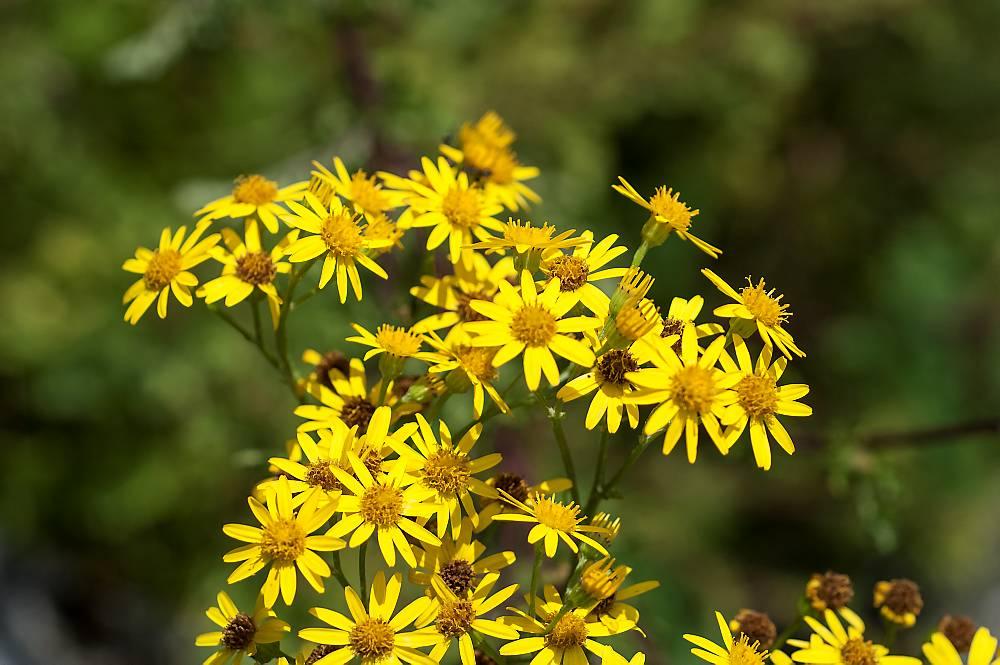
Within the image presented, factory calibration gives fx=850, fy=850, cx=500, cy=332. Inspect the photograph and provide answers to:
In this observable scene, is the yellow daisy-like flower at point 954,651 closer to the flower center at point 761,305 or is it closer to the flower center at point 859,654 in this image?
the flower center at point 859,654

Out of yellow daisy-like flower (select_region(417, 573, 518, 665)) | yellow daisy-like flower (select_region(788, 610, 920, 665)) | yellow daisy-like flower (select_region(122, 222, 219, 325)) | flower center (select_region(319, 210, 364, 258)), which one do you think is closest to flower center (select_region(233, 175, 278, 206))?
yellow daisy-like flower (select_region(122, 222, 219, 325))

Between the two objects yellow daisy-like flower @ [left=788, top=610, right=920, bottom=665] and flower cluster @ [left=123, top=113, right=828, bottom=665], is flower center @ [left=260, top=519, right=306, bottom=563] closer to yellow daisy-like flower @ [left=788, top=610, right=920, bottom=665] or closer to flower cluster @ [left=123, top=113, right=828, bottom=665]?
flower cluster @ [left=123, top=113, right=828, bottom=665]

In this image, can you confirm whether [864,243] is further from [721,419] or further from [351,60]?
[721,419]

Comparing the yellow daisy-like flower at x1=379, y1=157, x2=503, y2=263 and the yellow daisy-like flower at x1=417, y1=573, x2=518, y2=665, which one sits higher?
the yellow daisy-like flower at x1=379, y1=157, x2=503, y2=263

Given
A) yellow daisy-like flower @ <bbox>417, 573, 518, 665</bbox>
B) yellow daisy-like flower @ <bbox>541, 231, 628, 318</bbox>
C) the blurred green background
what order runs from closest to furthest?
yellow daisy-like flower @ <bbox>417, 573, 518, 665</bbox>
yellow daisy-like flower @ <bbox>541, 231, 628, 318</bbox>
the blurred green background

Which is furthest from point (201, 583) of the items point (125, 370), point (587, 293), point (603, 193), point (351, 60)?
point (587, 293)

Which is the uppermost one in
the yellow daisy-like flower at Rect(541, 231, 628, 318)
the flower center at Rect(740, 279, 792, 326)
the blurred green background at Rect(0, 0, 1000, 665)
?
the blurred green background at Rect(0, 0, 1000, 665)
